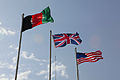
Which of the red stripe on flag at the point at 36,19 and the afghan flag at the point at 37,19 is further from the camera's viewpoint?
the red stripe on flag at the point at 36,19

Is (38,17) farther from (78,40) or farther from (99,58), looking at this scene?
(99,58)

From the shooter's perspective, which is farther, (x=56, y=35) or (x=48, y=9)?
(x=56, y=35)

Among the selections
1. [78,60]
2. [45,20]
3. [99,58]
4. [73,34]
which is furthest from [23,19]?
[99,58]

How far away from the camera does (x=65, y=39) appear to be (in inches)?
987

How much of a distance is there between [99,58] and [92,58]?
1.01 m

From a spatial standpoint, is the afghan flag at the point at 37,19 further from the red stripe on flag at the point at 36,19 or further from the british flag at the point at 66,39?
the british flag at the point at 66,39

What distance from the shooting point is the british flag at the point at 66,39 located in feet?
79.6

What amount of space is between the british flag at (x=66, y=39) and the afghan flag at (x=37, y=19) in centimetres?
391

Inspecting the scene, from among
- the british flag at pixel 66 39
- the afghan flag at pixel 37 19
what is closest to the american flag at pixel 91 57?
the british flag at pixel 66 39

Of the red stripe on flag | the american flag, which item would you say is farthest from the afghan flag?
the american flag

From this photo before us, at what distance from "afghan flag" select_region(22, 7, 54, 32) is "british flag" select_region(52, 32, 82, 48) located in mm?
3906

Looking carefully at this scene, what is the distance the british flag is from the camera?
24.3 meters

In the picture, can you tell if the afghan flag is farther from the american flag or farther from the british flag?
the american flag

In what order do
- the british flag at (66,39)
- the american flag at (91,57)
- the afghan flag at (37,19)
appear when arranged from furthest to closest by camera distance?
the american flag at (91,57)
the british flag at (66,39)
the afghan flag at (37,19)
